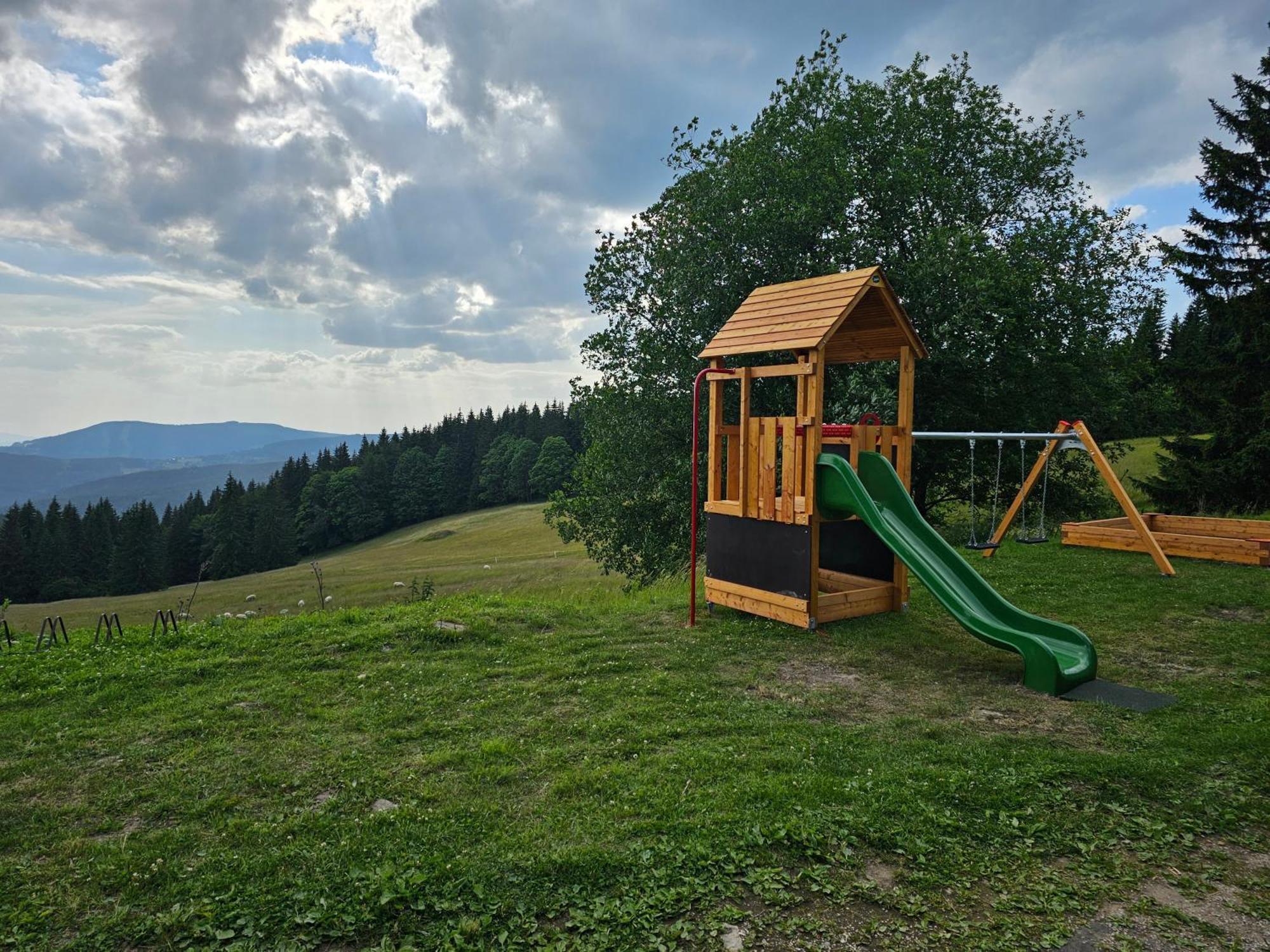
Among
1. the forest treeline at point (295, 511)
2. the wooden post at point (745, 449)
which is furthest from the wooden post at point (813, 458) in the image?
the forest treeline at point (295, 511)

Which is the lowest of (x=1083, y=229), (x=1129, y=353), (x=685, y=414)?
(x=685, y=414)

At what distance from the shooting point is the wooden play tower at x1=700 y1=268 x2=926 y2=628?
9375 millimetres

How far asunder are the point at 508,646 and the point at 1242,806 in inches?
267

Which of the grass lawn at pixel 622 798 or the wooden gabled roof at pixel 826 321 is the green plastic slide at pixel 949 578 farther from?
the wooden gabled roof at pixel 826 321

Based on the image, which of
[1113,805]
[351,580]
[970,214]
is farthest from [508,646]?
[351,580]

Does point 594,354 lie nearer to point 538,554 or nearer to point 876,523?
point 876,523

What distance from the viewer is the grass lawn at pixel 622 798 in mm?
3648

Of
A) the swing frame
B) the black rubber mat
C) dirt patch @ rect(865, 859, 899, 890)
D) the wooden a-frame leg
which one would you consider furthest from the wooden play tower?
dirt patch @ rect(865, 859, 899, 890)

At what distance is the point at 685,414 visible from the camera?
1791 cm

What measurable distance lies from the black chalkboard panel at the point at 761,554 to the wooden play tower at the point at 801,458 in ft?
0.05

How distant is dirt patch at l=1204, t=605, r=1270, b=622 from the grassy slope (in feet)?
35.8

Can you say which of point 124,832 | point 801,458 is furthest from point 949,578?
point 124,832

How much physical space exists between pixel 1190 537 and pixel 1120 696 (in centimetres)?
910

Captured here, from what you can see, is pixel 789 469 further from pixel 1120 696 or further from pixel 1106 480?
pixel 1106 480
